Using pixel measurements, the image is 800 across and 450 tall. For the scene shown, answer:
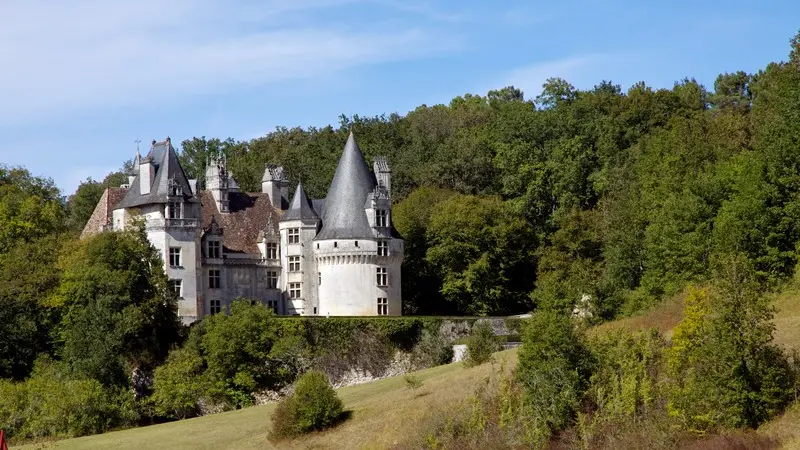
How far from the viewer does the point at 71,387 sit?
57.4 metres

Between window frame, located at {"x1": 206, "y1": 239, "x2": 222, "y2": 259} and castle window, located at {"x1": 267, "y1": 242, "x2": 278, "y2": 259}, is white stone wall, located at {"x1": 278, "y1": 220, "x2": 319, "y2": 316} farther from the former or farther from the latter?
window frame, located at {"x1": 206, "y1": 239, "x2": 222, "y2": 259}

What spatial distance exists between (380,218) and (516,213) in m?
12.4

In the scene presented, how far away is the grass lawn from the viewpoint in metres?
44.4

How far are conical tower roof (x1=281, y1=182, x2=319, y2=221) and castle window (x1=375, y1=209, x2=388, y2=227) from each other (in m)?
3.17

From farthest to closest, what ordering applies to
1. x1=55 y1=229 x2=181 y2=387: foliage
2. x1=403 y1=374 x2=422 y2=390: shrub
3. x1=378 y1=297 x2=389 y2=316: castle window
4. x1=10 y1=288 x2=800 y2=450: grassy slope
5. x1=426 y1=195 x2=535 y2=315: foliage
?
x1=426 y1=195 x2=535 y2=315: foliage < x1=378 y1=297 x2=389 y2=316: castle window < x1=55 y1=229 x2=181 y2=387: foliage < x1=403 y1=374 x2=422 y2=390: shrub < x1=10 y1=288 x2=800 y2=450: grassy slope

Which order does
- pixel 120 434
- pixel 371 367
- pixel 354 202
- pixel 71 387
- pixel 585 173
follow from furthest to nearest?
pixel 585 173, pixel 354 202, pixel 371 367, pixel 71 387, pixel 120 434

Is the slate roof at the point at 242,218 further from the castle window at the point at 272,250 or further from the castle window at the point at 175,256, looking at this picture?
the castle window at the point at 175,256

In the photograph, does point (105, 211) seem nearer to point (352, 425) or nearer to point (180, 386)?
point (180, 386)

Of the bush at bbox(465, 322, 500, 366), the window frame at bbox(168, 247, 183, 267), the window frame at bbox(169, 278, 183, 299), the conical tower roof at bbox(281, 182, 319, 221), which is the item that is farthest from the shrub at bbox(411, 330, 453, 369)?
the window frame at bbox(168, 247, 183, 267)

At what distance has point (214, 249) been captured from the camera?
70500mm

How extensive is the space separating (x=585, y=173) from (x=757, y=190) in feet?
96.7

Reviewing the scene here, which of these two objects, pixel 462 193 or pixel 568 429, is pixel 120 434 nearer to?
pixel 568 429

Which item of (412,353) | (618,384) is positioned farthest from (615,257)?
(618,384)

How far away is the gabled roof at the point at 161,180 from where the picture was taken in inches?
2714
